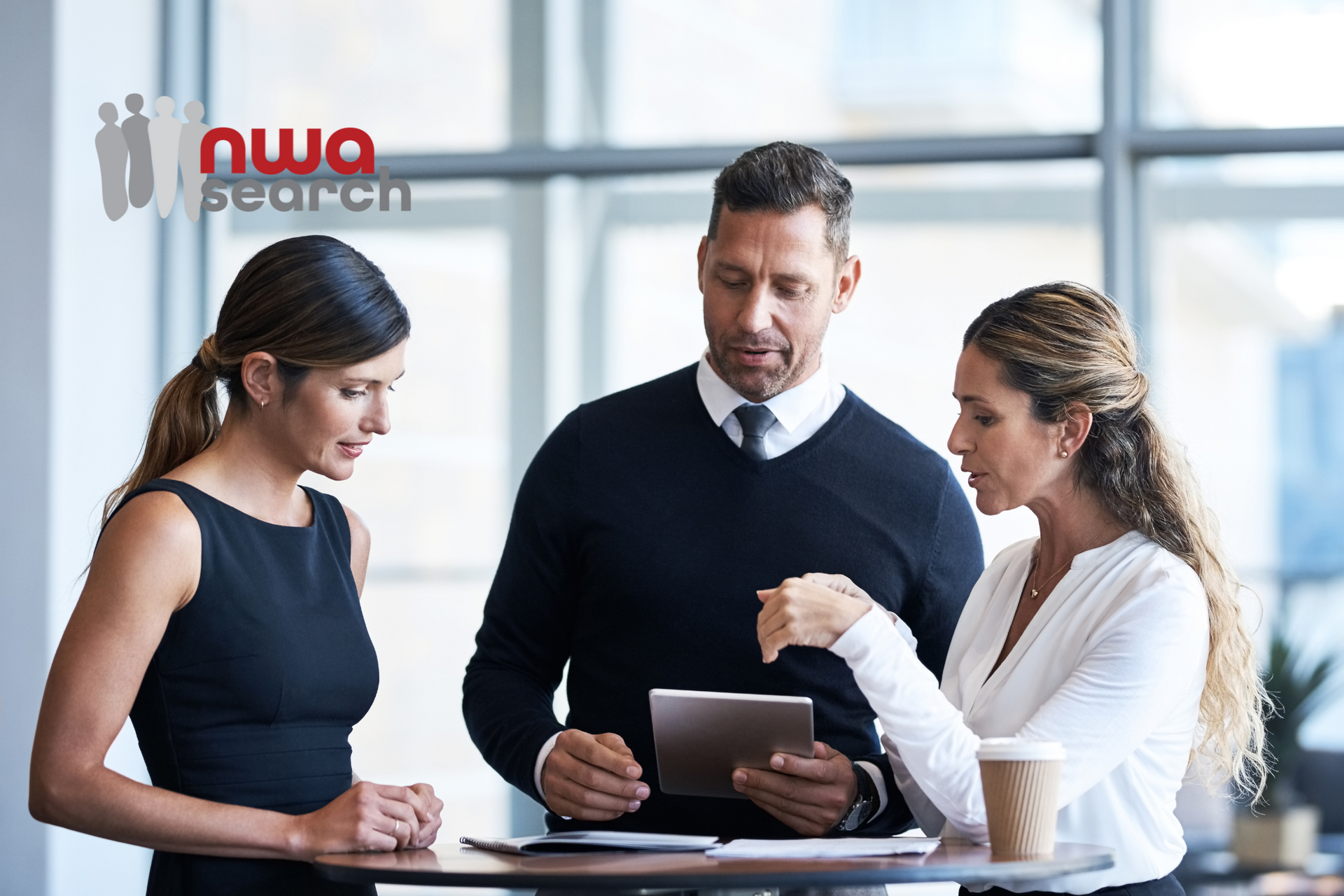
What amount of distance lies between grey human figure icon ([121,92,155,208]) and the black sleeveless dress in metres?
2.49

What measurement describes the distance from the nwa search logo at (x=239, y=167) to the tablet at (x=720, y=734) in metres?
2.59

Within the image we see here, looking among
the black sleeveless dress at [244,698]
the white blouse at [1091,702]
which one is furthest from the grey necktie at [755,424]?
the black sleeveless dress at [244,698]

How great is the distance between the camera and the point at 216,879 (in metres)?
1.56

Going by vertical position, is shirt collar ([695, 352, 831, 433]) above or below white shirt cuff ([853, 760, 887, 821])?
above

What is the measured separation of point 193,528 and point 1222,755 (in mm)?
1414

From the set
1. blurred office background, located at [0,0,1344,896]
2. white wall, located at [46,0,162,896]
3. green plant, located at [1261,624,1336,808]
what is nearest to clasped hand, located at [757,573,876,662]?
blurred office background, located at [0,0,1344,896]

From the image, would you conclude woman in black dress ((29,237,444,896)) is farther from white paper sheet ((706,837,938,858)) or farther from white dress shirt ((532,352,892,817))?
white dress shirt ((532,352,892,817))

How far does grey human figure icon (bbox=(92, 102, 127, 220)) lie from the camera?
370cm

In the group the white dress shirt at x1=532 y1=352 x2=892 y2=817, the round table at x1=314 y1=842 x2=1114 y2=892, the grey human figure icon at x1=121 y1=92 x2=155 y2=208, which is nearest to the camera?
the round table at x1=314 y1=842 x2=1114 y2=892

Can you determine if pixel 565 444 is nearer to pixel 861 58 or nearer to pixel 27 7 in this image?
pixel 861 58

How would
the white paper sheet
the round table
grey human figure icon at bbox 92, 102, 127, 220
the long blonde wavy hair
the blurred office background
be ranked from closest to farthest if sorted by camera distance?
the round table < the white paper sheet < the long blonde wavy hair < the blurred office background < grey human figure icon at bbox 92, 102, 127, 220

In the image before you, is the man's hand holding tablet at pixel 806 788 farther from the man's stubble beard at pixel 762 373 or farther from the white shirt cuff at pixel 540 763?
the man's stubble beard at pixel 762 373

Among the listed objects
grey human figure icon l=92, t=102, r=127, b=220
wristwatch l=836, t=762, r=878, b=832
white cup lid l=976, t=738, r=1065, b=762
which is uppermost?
grey human figure icon l=92, t=102, r=127, b=220

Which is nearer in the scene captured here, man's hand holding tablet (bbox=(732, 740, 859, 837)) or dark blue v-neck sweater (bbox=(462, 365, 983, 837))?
man's hand holding tablet (bbox=(732, 740, 859, 837))
